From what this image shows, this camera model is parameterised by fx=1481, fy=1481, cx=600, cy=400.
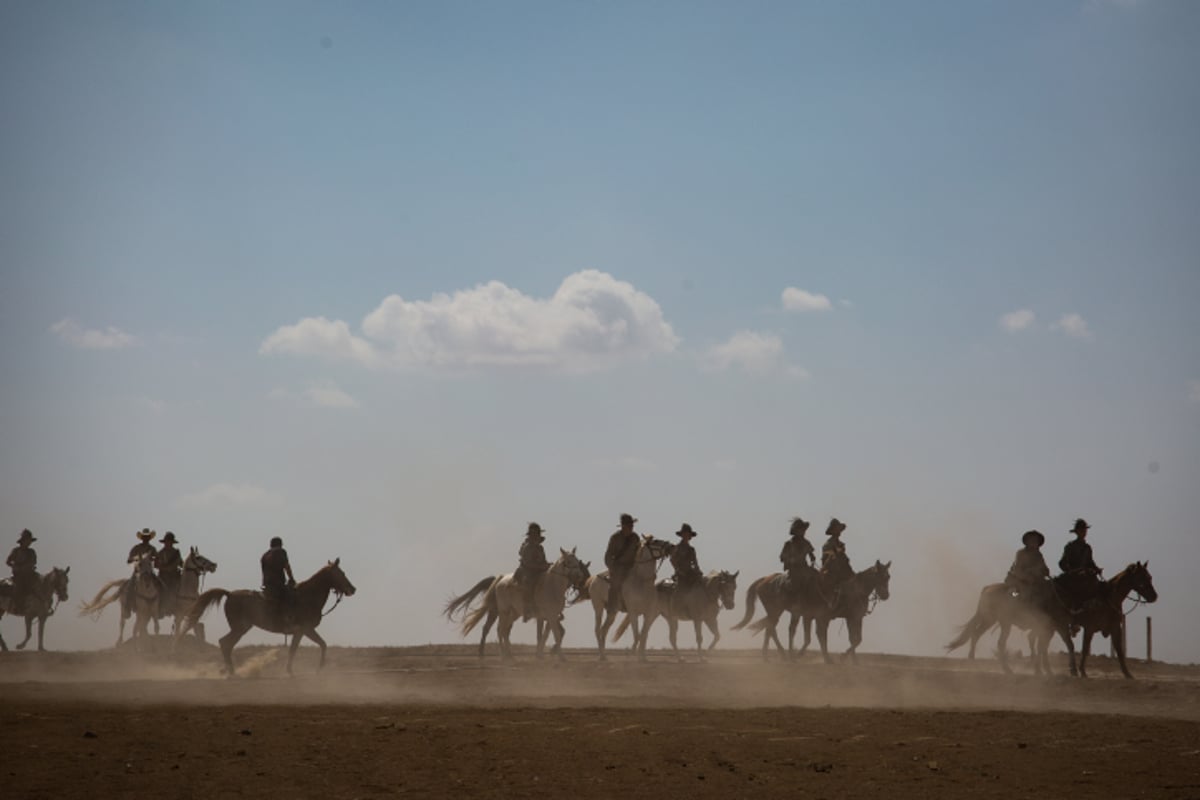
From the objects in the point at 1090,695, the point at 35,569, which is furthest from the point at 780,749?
the point at 35,569

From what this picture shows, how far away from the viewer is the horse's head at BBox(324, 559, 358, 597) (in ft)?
95.7

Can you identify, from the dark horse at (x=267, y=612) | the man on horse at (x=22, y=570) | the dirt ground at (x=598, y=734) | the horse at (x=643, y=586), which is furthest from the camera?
the man on horse at (x=22, y=570)

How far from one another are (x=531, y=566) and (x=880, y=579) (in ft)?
25.9

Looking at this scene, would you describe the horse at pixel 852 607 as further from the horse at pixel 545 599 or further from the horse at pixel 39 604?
the horse at pixel 39 604

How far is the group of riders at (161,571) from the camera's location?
28.5 meters

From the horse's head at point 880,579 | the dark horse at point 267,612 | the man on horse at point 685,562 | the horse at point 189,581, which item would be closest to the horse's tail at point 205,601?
the dark horse at point 267,612

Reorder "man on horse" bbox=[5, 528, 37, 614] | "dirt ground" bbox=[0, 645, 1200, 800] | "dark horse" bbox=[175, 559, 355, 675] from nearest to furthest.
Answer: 1. "dirt ground" bbox=[0, 645, 1200, 800]
2. "dark horse" bbox=[175, 559, 355, 675]
3. "man on horse" bbox=[5, 528, 37, 614]

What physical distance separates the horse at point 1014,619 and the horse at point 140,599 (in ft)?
59.6

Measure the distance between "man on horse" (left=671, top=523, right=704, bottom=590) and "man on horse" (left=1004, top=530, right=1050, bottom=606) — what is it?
6.83 meters

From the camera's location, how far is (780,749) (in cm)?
1939

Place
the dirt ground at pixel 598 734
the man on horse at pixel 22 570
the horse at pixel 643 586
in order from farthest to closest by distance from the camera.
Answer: the man on horse at pixel 22 570
the horse at pixel 643 586
the dirt ground at pixel 598 734

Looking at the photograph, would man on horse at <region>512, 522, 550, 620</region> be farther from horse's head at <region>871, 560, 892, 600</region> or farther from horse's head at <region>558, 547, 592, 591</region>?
horse's head at <region>871, 560, 892, 600</region>

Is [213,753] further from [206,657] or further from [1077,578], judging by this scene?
[1077,578]

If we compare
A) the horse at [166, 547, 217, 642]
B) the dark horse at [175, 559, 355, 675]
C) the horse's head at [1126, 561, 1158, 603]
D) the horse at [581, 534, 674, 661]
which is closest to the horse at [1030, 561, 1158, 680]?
the horse's head at [1126, 561, 1158, 603]
